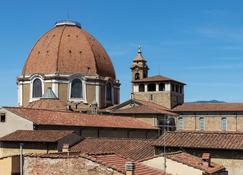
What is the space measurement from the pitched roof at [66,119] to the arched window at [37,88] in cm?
1767

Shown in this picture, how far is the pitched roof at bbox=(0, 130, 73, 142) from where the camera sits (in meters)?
32.8

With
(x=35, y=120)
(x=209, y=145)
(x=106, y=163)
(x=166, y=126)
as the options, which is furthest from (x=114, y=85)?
(x=106, y=163)

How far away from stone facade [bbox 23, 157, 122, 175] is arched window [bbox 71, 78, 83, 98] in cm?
4147

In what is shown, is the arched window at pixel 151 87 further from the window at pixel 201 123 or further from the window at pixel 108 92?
the window at pixel 201 123

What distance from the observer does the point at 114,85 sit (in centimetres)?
6594

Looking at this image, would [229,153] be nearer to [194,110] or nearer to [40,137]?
[40,137]

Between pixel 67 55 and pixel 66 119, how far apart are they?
931 inches

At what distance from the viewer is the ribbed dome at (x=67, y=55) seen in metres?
62.1

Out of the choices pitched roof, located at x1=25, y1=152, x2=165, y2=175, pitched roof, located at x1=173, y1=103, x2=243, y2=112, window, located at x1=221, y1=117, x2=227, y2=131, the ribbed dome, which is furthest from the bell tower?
pitched roof, located at x1=25, y1=152, x2=165, y2=175

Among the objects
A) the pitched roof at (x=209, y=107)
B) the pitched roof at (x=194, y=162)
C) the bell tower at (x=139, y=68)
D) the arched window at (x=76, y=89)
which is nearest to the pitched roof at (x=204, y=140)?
the pitched roof at (x=194, y=162)

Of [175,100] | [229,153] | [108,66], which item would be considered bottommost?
[229,153]

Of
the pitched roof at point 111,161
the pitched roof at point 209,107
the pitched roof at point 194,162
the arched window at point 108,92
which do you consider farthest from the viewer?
the arched window at point 108,92

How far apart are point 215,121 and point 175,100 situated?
6.41m

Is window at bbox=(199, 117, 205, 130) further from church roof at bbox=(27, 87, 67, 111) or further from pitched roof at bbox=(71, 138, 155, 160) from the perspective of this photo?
pitched roof at bbox=(71, 138, 155, 160)
